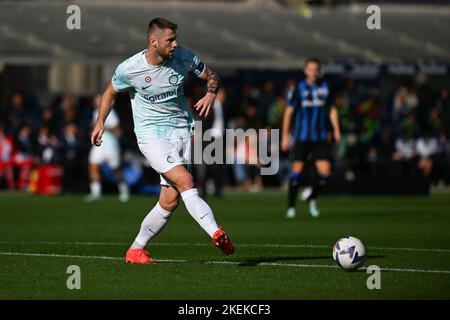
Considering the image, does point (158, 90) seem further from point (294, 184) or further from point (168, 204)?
point (294, 184)

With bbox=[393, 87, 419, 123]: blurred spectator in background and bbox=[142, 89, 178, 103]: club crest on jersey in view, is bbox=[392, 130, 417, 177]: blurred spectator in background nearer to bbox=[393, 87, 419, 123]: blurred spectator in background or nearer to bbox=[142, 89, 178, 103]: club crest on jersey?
bbox=[393, 87, 419, 123]: blurred spectator in background

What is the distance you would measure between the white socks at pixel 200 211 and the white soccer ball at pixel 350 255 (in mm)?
1075

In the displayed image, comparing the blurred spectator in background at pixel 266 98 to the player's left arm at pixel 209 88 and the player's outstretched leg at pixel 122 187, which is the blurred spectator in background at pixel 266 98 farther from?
the player's left arm at pixel 209 88

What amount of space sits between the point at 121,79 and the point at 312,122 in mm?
7614

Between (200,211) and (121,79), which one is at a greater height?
(121,79)

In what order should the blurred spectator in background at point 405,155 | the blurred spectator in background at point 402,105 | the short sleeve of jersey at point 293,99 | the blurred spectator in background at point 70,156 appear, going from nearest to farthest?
the short sleeve of jersey at point 293,99, the blurred spectator in background at point 70,156, the blurred spectator in background at point 405,155, the blurred spectator in background at point 402,105

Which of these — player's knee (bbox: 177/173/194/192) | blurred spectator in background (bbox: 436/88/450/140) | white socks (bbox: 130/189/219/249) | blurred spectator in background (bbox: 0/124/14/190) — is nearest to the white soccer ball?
white socks (bbox: 130/189/219/249)

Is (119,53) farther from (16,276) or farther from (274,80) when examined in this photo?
(16,276)

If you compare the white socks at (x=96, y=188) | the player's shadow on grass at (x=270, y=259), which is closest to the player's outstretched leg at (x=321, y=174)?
the player's shadow on grass at (x=270, y=259)

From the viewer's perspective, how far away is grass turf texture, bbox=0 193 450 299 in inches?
323

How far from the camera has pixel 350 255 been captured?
930 cm

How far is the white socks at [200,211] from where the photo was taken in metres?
9.45

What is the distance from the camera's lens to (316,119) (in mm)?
17000

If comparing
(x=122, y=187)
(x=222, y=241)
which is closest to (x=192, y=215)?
(x=222, y=241)
